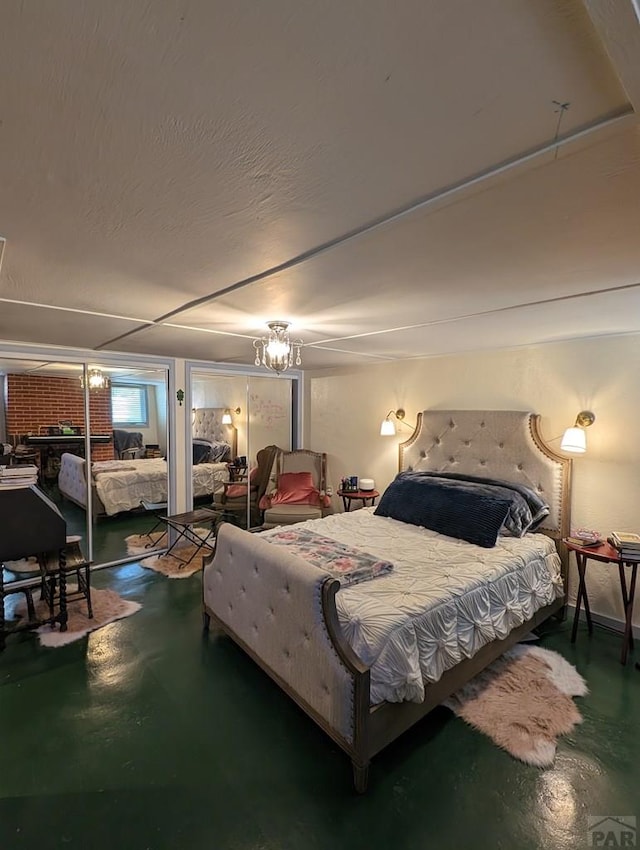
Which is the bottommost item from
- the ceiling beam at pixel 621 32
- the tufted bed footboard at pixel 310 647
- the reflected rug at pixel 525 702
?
the reflected rug at pixel 525 702

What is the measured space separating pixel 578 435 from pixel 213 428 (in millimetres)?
3592

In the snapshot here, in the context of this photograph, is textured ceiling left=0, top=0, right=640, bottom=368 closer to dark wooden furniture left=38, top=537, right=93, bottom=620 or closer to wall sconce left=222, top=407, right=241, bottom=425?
dark wooden furniture left=38, top=537, right=93, bottom=620

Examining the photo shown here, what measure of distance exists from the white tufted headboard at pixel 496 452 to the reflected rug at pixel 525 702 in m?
1.03

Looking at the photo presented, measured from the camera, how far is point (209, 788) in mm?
1706

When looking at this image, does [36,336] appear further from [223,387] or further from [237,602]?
[237,602]

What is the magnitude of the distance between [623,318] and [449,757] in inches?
101

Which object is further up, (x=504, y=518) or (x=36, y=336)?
(x=36, y=336)

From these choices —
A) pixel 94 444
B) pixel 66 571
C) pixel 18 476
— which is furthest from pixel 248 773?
pixel 94 444

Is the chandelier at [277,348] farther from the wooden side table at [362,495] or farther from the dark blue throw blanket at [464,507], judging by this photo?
the wooden side table at [362,495]

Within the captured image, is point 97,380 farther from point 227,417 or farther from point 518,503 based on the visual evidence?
point 518,503

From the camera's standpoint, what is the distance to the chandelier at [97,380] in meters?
3.86

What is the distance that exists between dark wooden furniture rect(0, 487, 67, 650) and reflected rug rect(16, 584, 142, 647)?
7cm

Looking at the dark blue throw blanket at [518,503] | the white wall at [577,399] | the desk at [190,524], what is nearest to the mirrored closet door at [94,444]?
the desk at [190,524]

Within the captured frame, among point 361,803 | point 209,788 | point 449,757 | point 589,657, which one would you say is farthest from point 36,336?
point 589,657
